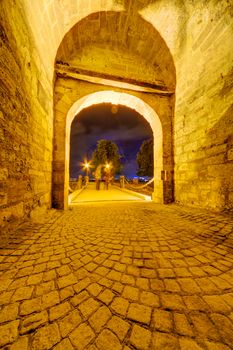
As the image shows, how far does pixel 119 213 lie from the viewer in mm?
4141

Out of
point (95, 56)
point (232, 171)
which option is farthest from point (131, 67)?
point (232, 171)

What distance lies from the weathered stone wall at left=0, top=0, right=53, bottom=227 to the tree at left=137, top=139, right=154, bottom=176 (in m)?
20.4

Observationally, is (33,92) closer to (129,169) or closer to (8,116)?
(8,116)

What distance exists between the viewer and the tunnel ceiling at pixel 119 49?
202 inches

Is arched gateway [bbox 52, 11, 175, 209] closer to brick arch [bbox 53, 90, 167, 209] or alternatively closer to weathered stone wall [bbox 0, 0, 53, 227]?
brick arch [bbox 53, 90, 167, 209]

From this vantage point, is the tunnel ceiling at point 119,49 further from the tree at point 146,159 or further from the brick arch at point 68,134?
the tree at point 146,159

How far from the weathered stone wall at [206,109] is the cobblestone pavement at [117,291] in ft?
5.95

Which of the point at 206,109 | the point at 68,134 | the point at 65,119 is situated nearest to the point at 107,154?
the point at 68,134

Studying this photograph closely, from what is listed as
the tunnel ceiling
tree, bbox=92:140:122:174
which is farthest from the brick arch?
tree, bbox=92:140:122:174

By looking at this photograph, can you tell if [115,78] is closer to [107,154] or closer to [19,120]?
[19,120]

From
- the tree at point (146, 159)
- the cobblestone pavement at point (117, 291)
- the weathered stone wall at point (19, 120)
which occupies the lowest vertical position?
the cobblestone pavement at point (117, 291)

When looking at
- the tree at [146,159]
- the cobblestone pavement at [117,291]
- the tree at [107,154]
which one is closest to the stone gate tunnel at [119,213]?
the cobblestone pavement at [117,291]

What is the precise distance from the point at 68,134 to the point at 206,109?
4.27 metres

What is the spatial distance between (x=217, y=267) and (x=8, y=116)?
3280mm
